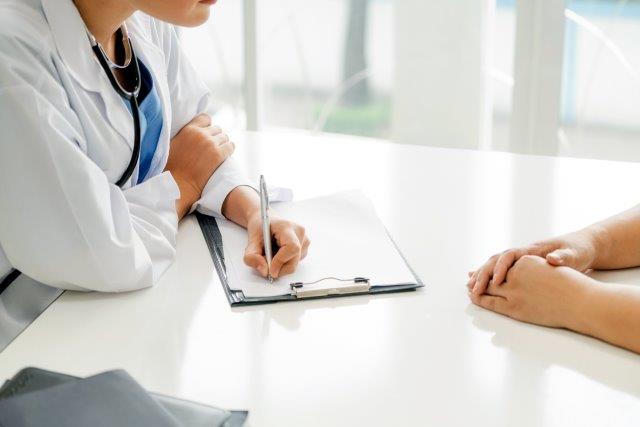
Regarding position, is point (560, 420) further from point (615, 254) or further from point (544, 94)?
point (544, 94)

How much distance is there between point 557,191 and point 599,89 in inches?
68.1

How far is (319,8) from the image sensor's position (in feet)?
11.6

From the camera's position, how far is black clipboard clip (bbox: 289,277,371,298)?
1268 mm

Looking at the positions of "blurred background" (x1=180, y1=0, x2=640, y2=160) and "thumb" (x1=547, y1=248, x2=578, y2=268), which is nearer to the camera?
"thumb" (x1=547, y1=248, x2=578, y2=268)

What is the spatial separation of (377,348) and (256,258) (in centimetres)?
27

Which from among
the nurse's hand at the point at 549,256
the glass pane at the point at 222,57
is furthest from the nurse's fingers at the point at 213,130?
the glass pane at the point at 222,57

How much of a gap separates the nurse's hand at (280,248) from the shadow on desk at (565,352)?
10.7 inches

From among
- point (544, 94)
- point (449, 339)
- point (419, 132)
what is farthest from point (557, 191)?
point (419, 132)

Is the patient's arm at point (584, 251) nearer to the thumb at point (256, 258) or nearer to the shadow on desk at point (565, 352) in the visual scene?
the shadow on desk at point (565, 352)

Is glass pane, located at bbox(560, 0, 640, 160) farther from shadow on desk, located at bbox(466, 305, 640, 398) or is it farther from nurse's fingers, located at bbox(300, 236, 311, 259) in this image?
shadow on desk, located at bbox(466, 305, 640, 398)

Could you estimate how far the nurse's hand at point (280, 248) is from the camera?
132 cm

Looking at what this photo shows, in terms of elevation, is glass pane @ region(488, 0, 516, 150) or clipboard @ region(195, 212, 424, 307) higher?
glass pane @ region(488, 0, 516, 150)

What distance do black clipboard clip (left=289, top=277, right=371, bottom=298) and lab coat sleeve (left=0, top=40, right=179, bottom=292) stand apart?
0.20 m

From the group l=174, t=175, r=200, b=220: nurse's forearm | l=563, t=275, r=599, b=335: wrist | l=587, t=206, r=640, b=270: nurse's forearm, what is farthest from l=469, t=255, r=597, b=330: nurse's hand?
l=174, t=175, r=200, b=220: nurse's forearm
